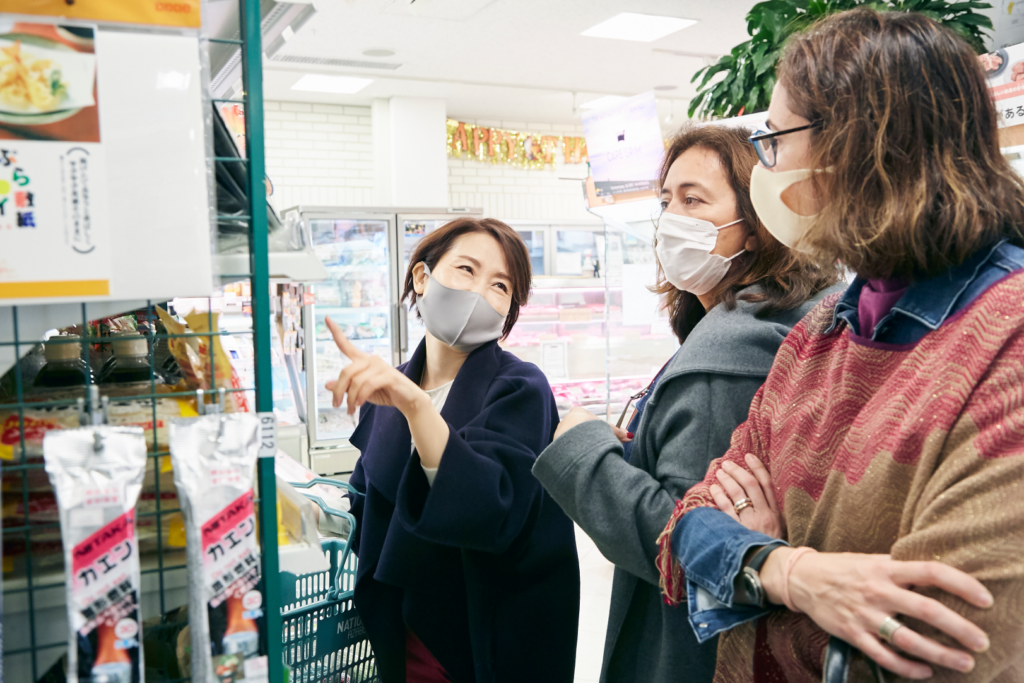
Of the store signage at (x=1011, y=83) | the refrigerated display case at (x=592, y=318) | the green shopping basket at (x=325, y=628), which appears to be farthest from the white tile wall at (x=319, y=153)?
the green shopping basket at (x=325, y=628)

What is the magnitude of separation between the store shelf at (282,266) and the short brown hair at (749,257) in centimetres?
81

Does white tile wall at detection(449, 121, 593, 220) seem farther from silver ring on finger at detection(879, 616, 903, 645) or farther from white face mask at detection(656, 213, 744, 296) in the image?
silver ring on finger at detection(879, 616, 903, 645)

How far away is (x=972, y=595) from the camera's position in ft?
2.48

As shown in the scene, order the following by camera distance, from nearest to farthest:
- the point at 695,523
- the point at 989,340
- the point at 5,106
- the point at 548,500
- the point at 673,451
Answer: the point at 5,106
the point at 989,340
the point at 695,523
the point at 673,451
the point at 548,500

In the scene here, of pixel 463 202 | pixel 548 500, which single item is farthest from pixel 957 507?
pixel 463 202

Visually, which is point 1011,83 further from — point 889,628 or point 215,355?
point 215,355

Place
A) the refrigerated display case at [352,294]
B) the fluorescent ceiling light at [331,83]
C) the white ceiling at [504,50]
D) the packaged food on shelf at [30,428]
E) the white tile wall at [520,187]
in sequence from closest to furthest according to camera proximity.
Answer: the packaged food on shelf at [30,428], the white ceiling at [504,50], the refrigerated display case at [352,294], the fluorescent ceiling light at [331,83], the white tile wall at [520,187]

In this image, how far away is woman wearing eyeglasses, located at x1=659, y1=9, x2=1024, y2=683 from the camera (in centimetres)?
78

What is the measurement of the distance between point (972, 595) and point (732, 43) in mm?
6717

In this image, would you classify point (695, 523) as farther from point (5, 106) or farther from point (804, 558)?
point (5, 106)

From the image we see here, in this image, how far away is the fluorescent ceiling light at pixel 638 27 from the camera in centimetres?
582

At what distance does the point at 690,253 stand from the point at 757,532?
27.0 inches

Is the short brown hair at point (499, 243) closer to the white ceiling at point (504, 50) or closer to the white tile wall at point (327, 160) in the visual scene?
the white ceiling at point (504, 50)

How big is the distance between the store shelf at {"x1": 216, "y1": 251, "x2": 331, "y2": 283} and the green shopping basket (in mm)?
738
